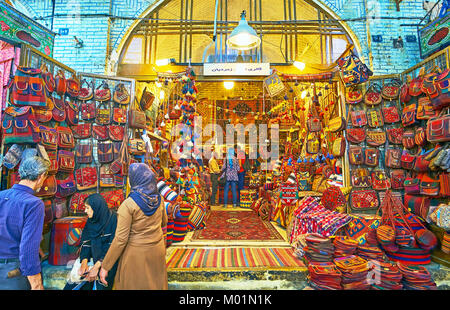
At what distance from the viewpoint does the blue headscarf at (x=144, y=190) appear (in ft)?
6.67

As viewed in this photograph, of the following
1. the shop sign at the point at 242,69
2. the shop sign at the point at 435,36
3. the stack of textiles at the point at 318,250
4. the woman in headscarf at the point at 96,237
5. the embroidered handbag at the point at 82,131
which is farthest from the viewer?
the shop sign at the point at 242,69

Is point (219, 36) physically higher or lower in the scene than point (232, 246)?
higher

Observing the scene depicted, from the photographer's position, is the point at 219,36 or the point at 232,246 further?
the point at 219,36

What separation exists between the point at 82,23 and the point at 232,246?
552 centimetres

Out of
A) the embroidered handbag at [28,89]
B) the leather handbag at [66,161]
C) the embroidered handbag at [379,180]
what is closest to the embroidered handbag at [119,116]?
the leather handbag at [66,161]

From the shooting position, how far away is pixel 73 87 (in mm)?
4004

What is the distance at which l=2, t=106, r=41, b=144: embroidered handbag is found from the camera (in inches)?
116

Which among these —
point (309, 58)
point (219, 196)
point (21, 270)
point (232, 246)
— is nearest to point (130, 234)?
point (21, 270)

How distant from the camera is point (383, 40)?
4.71 meters

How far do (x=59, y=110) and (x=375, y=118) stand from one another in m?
5.70

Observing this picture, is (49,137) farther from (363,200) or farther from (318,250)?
(363,200)

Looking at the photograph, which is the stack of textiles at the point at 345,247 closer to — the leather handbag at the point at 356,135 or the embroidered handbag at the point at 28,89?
the leather handbag at the point at 356,135

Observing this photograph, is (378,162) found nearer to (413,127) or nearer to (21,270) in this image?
(413,127)

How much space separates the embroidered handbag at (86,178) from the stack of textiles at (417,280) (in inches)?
193
